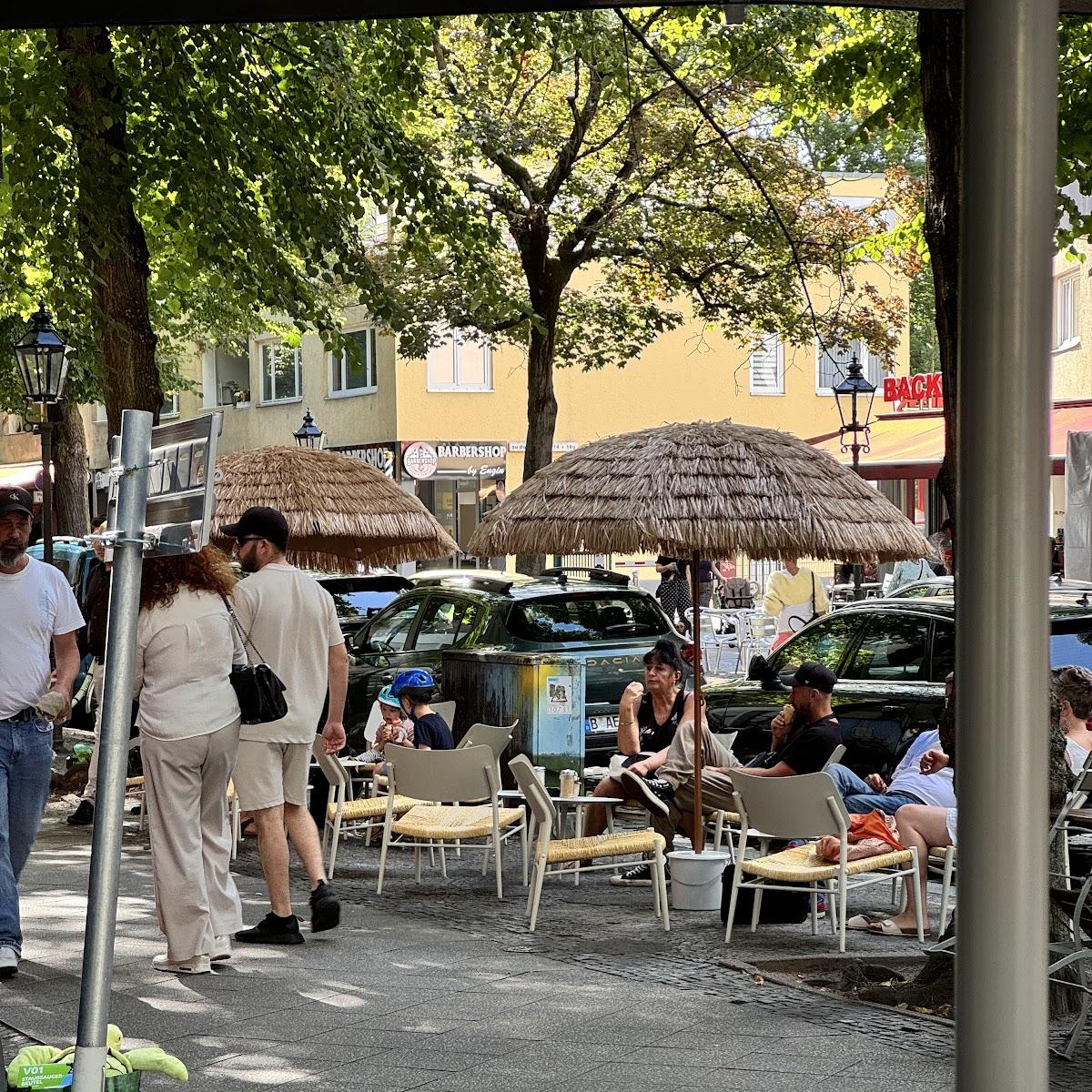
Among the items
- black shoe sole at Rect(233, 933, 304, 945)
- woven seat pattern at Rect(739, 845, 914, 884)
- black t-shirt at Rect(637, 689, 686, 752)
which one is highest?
black t-shirt at Rect(637, 689, 686, 752)

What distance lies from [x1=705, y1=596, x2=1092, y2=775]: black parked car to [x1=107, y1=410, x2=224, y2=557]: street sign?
8475 mm

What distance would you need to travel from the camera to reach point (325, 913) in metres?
9.15

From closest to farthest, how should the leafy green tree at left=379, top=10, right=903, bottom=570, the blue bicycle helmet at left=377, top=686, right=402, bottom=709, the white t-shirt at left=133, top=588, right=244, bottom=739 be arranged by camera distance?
the white t-shirt at left=133, top=588, right=244, bottom=739
the blue bicycle helmet at left=377, top=686, right=402, bottom=709
the leafy green tree at left=379, top=10, right=903, bottom=570

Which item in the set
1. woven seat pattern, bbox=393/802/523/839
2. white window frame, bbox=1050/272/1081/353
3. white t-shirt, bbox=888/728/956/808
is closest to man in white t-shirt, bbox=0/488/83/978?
woven seat pattern, bbox=393/802/523/839

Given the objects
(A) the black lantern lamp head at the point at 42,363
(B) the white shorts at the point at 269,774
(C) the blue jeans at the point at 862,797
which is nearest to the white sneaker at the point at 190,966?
(B) the white shorts at the point at 269,774

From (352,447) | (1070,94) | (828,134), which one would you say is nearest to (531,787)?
(1070,94)

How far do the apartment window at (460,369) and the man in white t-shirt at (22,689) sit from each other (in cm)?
3464

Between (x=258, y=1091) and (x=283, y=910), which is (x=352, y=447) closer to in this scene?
(x=283, y=910)

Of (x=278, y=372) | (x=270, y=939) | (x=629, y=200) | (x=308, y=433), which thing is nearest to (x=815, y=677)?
(x=270, y=939)

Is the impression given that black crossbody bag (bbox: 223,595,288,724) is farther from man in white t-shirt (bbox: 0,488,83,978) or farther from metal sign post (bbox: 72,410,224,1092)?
metal sign post (bbox: 72,410,224,1092)

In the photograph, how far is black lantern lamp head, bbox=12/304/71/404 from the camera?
19.9 m

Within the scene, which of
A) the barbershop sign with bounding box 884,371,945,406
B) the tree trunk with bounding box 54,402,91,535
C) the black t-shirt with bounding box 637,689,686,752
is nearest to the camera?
the black t-shirt with bounding box 637,689,686,752

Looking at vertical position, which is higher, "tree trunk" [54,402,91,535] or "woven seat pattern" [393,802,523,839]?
"tree trunk" [54,402,91,535]

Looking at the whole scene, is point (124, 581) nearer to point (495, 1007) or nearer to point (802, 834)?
point (495, 1007)
